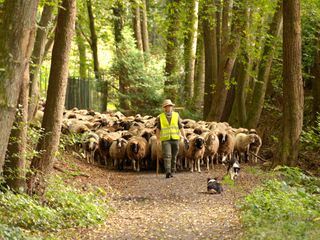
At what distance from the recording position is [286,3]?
14.9 meters

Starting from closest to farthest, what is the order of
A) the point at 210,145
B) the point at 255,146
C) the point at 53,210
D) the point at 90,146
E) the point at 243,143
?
the point at 53,210
the point at 210,145
the point at 90,146
the point at 243,143
the point at 255,146

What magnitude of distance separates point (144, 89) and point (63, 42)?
1857cm

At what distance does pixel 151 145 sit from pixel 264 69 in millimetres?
6745

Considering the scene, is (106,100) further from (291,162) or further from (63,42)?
(63,42)

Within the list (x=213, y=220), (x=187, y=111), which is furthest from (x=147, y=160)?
(x=187, y=111)

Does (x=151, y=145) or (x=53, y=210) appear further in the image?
(x=151, y=145)

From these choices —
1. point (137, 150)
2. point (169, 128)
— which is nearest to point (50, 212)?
point (169, 128)

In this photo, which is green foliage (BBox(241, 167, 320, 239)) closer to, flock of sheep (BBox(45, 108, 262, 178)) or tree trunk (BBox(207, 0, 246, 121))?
flock of sheep (BBox(45, 108, 262, 178))

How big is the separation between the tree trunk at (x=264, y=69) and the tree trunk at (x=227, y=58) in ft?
3.67

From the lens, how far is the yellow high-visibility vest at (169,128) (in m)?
14.6

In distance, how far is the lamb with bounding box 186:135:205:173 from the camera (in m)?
16.8

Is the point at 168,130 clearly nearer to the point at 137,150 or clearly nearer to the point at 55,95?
the point at 137,150

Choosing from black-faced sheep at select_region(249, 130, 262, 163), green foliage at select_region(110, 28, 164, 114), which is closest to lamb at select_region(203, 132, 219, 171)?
black-faced sheep at select_region(249, 130, 262, 163)

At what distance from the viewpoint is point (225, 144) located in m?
18.7
